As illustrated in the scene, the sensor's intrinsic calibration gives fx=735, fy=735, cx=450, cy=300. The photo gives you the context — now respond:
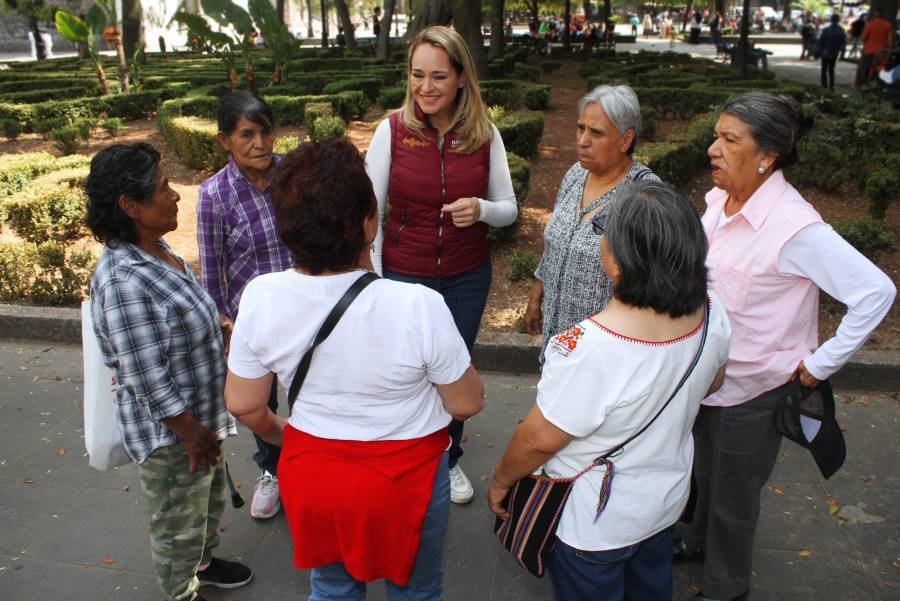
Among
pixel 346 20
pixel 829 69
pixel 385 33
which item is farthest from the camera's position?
pixel 346 20

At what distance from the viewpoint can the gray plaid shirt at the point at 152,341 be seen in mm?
2312

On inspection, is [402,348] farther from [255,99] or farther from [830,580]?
[830,580]

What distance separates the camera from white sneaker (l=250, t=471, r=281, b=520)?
3.52m

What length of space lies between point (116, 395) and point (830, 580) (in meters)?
2.92

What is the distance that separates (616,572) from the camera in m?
2.13

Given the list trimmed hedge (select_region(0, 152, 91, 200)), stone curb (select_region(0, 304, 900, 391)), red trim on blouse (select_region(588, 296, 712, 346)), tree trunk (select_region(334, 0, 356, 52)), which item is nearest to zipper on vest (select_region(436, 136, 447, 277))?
red trim on blouse (select_region(588, 296, 712, 346))

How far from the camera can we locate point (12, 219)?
7.16 metres

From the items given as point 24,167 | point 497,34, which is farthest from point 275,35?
point 497,34

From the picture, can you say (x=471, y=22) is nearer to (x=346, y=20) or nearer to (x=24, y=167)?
(x=24, y=167)

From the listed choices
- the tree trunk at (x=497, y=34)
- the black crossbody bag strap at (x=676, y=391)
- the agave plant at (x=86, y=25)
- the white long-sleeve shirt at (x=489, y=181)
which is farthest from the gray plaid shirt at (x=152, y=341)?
the tree trunk at (x=497, y=34)

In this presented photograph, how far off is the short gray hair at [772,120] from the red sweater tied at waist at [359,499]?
1452 millimetres

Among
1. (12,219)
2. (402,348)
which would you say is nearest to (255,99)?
(402,348)

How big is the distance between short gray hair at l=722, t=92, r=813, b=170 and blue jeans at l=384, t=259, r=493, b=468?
136cm

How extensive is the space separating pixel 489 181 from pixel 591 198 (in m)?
0.61
